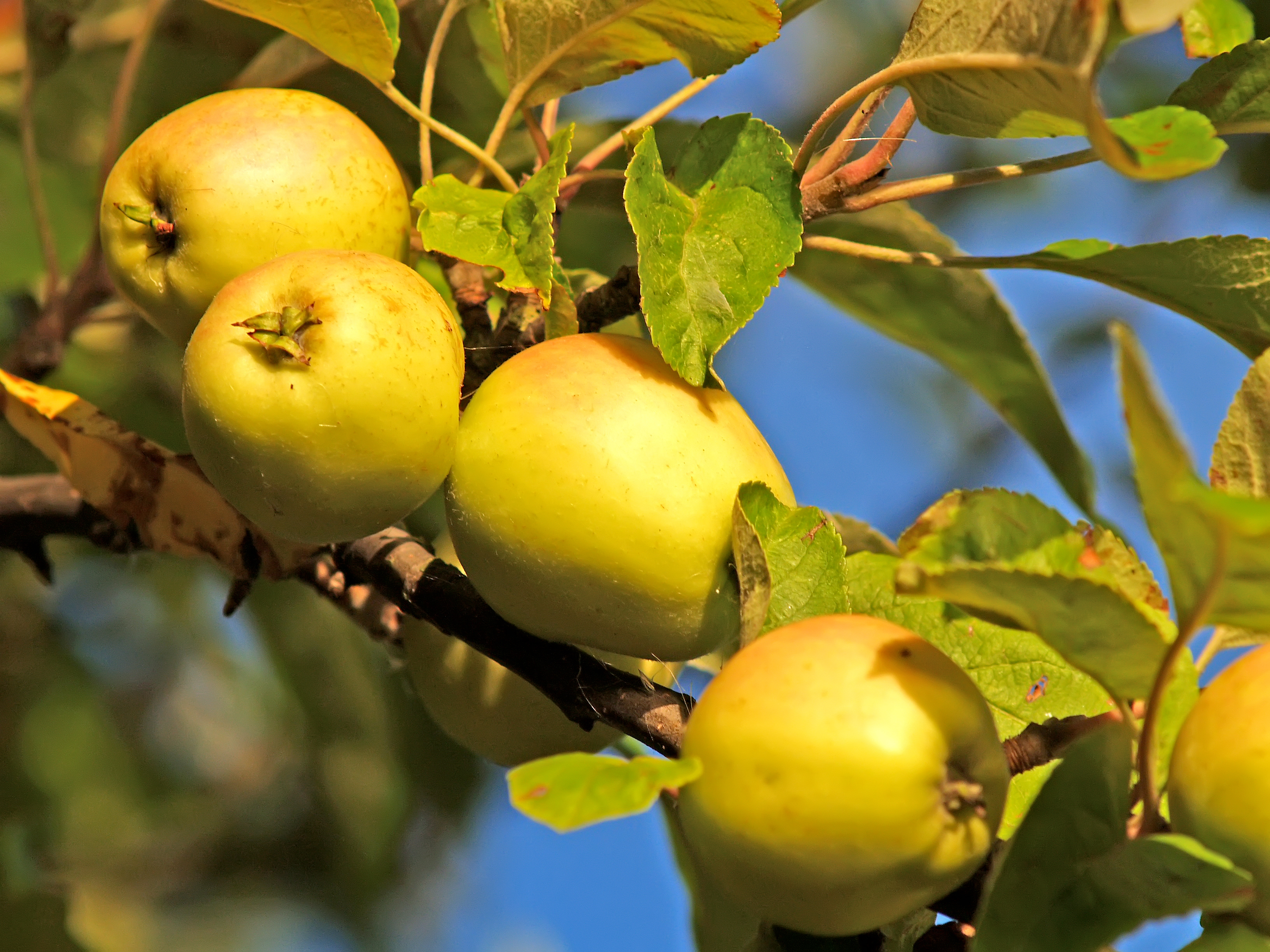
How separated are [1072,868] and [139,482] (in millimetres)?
741

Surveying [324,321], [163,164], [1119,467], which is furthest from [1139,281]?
[1119,467]

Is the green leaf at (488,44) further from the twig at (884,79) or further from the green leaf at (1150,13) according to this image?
the green leaf at (1150,13)

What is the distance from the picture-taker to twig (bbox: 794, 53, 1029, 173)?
674mm

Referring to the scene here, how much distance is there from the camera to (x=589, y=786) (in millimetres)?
538

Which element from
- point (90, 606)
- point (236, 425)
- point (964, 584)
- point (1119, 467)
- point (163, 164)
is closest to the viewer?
point (964, 584)

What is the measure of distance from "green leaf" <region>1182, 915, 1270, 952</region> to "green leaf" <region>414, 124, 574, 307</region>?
48cm

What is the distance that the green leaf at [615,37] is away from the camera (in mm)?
749

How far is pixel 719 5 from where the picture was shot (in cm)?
74

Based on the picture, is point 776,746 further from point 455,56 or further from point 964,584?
point 455,56

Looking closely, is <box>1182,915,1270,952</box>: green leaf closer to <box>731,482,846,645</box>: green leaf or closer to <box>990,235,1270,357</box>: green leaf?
<box>731,482,846,645</box>: green leaf

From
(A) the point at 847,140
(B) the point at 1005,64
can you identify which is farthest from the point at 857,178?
(B) the point at 1005,64

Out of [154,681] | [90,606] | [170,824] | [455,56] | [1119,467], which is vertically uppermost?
[455,56]

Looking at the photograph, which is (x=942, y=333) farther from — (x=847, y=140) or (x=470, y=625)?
(x=470, y=625)

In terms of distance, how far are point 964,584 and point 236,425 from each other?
1.25 feet
